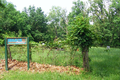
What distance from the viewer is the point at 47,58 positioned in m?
6.35

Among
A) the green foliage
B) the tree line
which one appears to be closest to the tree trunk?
the green foliage

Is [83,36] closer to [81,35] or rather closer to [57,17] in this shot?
[81,35]

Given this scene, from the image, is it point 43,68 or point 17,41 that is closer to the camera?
point 43,68

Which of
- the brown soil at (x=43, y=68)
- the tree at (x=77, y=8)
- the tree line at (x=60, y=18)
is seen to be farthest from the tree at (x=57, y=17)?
the brown soil at (x=43, y=68)

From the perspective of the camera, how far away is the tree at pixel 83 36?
18.0 ft

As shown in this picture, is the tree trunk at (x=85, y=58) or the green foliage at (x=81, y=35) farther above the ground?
the green foliage at (x=81, y=35)

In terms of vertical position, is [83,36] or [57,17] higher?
[57,17]

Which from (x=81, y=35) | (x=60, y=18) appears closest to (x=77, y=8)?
(x=60, y=18)

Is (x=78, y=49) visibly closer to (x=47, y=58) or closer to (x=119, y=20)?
(x=47, y=58)

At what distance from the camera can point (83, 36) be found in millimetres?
5555

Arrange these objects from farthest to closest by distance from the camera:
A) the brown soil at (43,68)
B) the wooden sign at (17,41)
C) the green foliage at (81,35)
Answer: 1. the wooden sign at (17,41)
2. the brown soil at (43,68)
3. the green foliage at (81,35)

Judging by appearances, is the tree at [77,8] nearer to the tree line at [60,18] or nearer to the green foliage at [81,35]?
the tree line at [60,18]

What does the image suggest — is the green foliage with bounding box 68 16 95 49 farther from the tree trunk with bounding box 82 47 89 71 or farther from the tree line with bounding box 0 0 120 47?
the tree line with bounding box 0 0 120 47

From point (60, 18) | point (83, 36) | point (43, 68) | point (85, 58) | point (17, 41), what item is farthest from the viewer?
point (60, 18)
